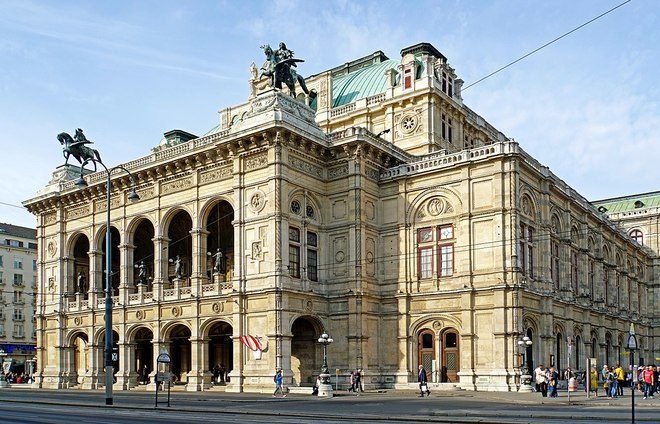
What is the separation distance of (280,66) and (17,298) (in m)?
67.7

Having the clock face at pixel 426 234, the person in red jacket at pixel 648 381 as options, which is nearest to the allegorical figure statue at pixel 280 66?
the clock face at pixel 426 234

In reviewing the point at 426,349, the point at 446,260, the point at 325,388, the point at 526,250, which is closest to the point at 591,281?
the point at 526,250

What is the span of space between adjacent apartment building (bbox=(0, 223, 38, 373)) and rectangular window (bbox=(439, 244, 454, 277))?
2704 inches

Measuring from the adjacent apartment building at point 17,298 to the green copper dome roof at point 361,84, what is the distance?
56.3 meters

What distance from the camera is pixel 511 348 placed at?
42.5 meters

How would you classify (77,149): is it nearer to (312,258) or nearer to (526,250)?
(312,258)

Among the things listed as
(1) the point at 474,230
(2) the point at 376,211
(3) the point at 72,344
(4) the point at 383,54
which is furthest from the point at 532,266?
(3) the point at 72,344

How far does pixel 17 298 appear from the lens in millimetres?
100375

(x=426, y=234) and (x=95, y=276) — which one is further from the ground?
(x=426, y=234)

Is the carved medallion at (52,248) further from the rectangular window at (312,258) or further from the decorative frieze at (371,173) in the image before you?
the decorative frieze at (371,173)

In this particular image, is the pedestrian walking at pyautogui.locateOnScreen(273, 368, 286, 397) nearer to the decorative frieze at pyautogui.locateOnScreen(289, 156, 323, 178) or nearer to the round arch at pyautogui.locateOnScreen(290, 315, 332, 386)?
the round arch at pyautogui.locateOnScreen(290, 315, 332, 386)

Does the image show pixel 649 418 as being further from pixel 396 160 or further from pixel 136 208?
pixel 136 208

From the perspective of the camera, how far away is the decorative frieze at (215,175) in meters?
48.8

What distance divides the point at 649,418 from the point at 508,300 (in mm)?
19107
